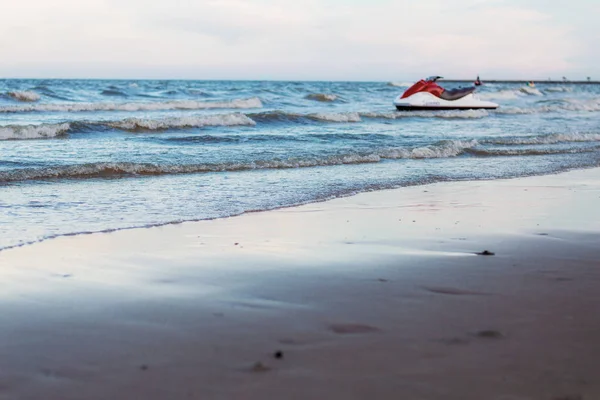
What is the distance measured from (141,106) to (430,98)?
1097 cm

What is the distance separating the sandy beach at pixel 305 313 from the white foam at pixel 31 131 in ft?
35.1

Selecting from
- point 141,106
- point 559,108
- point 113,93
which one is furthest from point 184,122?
point 559,108

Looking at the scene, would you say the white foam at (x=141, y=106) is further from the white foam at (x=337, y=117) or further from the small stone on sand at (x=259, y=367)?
the small stone on sand at (x=259, y=367)

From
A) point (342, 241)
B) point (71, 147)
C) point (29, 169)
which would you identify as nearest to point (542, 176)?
point (342, 241)

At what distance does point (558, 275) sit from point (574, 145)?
13019 mm

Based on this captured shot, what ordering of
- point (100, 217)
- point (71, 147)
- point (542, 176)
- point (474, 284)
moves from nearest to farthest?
point (474, 284) → point (100, 217) → point (542, 176) → point (71, 147)

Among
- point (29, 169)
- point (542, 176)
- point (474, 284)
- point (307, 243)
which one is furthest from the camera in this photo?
point (542, 176)

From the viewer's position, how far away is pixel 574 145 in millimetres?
17141

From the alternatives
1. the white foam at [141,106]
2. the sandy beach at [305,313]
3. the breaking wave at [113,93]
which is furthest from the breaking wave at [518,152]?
the breaking wave at [113,93]

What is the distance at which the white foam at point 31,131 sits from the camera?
1616cm

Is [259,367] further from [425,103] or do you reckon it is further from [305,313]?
[425,103]

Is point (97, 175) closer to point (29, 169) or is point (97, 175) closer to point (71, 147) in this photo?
point (29, 169)

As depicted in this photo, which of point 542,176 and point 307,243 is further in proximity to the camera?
point 542,176

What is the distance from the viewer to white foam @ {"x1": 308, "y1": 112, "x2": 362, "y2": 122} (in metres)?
23.9
